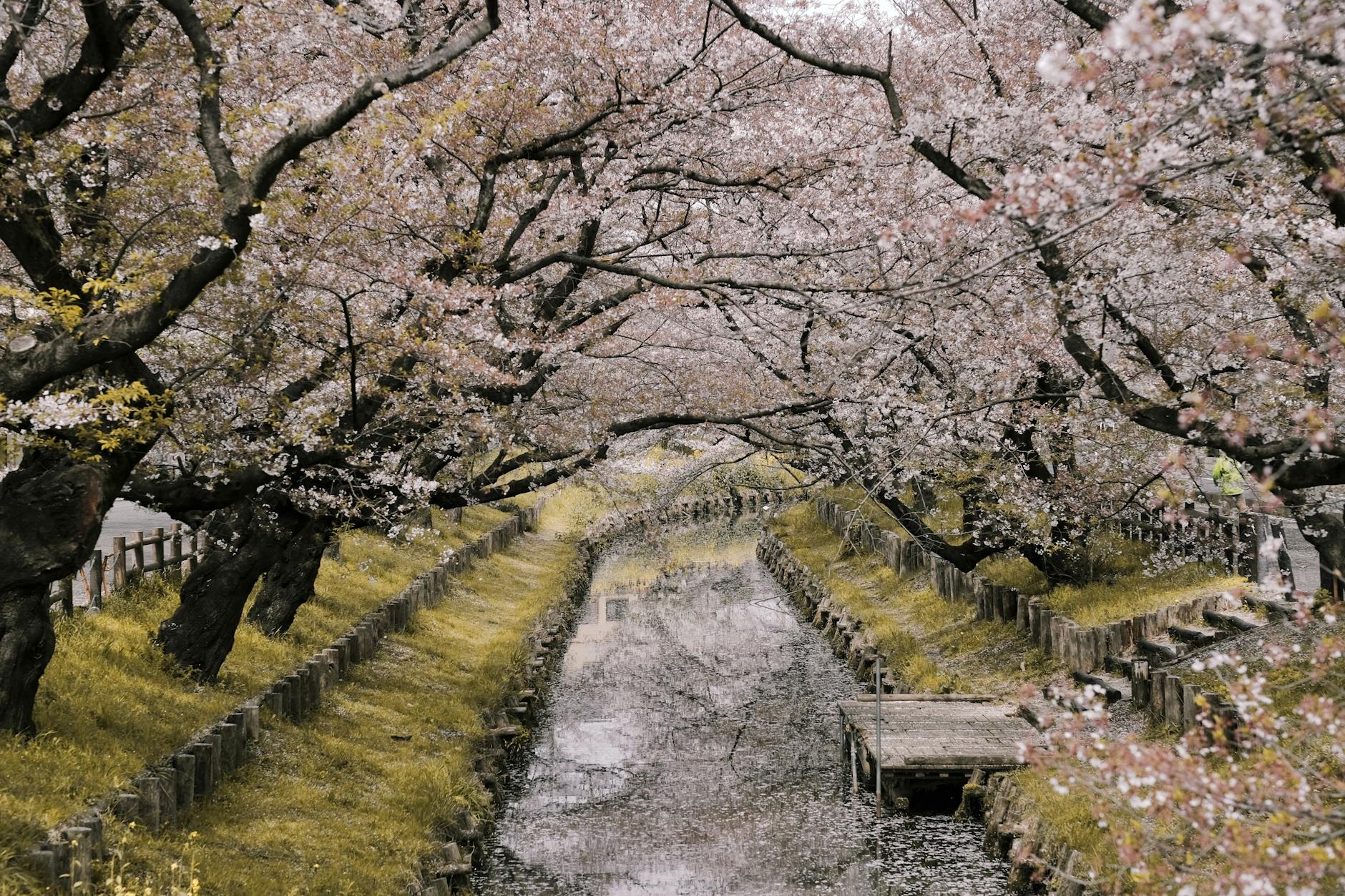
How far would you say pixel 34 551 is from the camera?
841cm

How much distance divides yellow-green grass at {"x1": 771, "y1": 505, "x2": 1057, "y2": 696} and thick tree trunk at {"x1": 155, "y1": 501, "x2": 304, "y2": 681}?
8.30m

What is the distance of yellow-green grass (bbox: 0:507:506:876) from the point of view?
7.84 m

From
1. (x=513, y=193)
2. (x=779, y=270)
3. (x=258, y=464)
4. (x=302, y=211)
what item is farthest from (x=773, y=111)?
(x=258, y=464)

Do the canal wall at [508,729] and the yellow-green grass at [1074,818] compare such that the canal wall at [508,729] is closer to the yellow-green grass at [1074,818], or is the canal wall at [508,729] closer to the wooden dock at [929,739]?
the wooden dock at [929,739]

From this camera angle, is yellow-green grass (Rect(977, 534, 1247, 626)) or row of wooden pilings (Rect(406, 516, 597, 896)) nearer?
row of wooden pilings (Rect(406, 516, 597, 896))

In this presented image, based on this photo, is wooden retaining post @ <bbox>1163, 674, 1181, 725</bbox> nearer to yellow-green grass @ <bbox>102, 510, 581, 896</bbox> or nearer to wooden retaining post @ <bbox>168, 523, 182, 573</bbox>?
yellow-green grass @ <bbox>102, 510, 581, 896</bbox>

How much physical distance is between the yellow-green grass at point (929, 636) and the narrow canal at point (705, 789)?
1.15 m

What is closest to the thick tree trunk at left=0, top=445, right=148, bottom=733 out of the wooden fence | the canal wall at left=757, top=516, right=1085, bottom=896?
the wooden fence

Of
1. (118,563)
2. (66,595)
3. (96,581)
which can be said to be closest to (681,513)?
(118,563)

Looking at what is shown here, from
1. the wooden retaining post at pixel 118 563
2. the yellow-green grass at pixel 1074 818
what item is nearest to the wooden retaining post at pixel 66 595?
the wooden retaining post at pixel 118 563

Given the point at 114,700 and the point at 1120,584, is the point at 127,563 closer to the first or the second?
the point at 114,700

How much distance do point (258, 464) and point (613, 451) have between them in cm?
906

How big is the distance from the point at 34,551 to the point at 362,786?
4.21 m

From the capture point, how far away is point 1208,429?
7.79 metres
